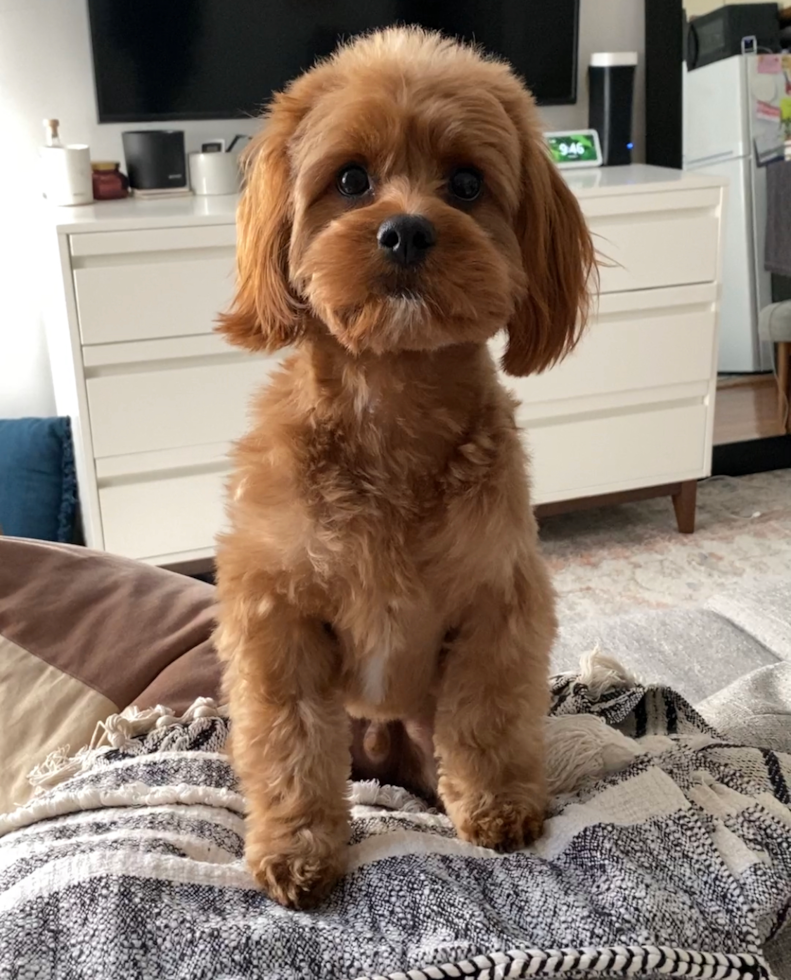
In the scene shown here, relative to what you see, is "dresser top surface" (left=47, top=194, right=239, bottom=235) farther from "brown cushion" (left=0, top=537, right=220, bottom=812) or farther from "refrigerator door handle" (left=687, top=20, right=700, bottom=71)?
"refrigerator door handle" (left=687, top=20, right=700, bottom=71)

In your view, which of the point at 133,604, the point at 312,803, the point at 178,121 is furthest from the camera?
the point at 178,121

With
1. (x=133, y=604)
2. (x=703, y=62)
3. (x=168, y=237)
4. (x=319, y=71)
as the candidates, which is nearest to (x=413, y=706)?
(x=133, y=604)

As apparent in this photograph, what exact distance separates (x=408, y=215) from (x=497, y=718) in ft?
1.66

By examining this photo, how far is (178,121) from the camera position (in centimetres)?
271

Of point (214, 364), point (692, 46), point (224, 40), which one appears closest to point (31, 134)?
point (224, 40)

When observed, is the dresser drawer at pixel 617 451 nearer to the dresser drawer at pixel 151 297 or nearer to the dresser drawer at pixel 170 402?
the dresser drawer at pixel 170 402

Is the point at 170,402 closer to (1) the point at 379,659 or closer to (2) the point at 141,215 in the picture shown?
(2) the point at 141,215

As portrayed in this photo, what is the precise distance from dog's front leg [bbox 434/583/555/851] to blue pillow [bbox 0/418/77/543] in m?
1.73

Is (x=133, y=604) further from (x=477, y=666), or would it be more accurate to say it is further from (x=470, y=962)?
(x=470, y=962)

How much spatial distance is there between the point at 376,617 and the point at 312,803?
0.63ft

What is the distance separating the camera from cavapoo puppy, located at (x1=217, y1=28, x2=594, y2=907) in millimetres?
978

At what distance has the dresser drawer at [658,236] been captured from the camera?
264 cm

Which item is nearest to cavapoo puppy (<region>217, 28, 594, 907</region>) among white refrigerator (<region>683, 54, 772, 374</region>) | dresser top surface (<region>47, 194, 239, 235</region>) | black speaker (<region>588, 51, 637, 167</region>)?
dresser top surface (<region>47, 194, 239, 235</region>)

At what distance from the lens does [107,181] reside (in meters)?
2.60
